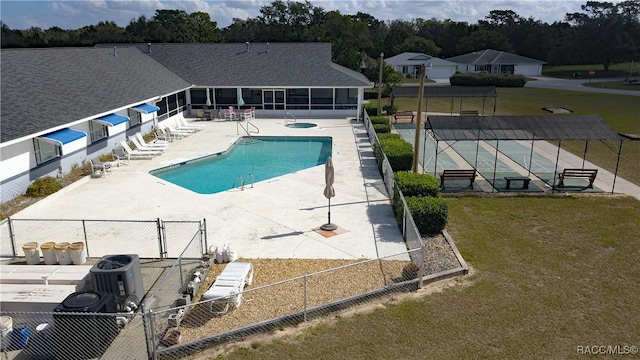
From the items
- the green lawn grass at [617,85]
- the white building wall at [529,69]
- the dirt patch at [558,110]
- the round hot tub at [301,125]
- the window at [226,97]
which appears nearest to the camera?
the round hot tub at [301,125]

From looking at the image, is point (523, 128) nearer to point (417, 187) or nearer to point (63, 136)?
point (417, 187)

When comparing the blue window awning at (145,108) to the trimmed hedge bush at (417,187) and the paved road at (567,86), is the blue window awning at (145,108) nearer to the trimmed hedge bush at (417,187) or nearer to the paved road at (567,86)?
the trimmed hedge bush at (417,187)

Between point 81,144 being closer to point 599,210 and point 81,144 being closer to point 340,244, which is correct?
point 340,244

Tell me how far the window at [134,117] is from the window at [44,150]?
6.59 m

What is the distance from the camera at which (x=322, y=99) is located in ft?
116

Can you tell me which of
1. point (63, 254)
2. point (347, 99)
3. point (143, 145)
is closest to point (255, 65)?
point (347, 99)

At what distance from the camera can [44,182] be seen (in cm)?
1712

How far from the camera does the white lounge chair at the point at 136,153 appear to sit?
22344 millimetres

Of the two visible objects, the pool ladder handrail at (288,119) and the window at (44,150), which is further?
the pool ladder handrail at (288,119)

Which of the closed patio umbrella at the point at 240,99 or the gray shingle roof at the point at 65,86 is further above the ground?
the gray shingle roof at the point at 65,86

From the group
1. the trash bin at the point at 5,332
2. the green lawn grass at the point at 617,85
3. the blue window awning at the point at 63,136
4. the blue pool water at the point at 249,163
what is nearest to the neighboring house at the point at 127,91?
the blue window awning at the point at 63,136

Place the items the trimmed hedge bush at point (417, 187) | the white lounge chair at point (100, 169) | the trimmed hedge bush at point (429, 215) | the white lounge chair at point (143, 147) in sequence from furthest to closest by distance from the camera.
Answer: the white lounge chair at point (143, 147) → the white lounge chair at point (100, 169) → the trimmed hedge bush at point (417, 187) → the trimmed hedge bush at point (429, 215)

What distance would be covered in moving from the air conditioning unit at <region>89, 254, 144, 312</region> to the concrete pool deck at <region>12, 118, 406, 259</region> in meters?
3.23

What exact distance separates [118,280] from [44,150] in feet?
38.4
